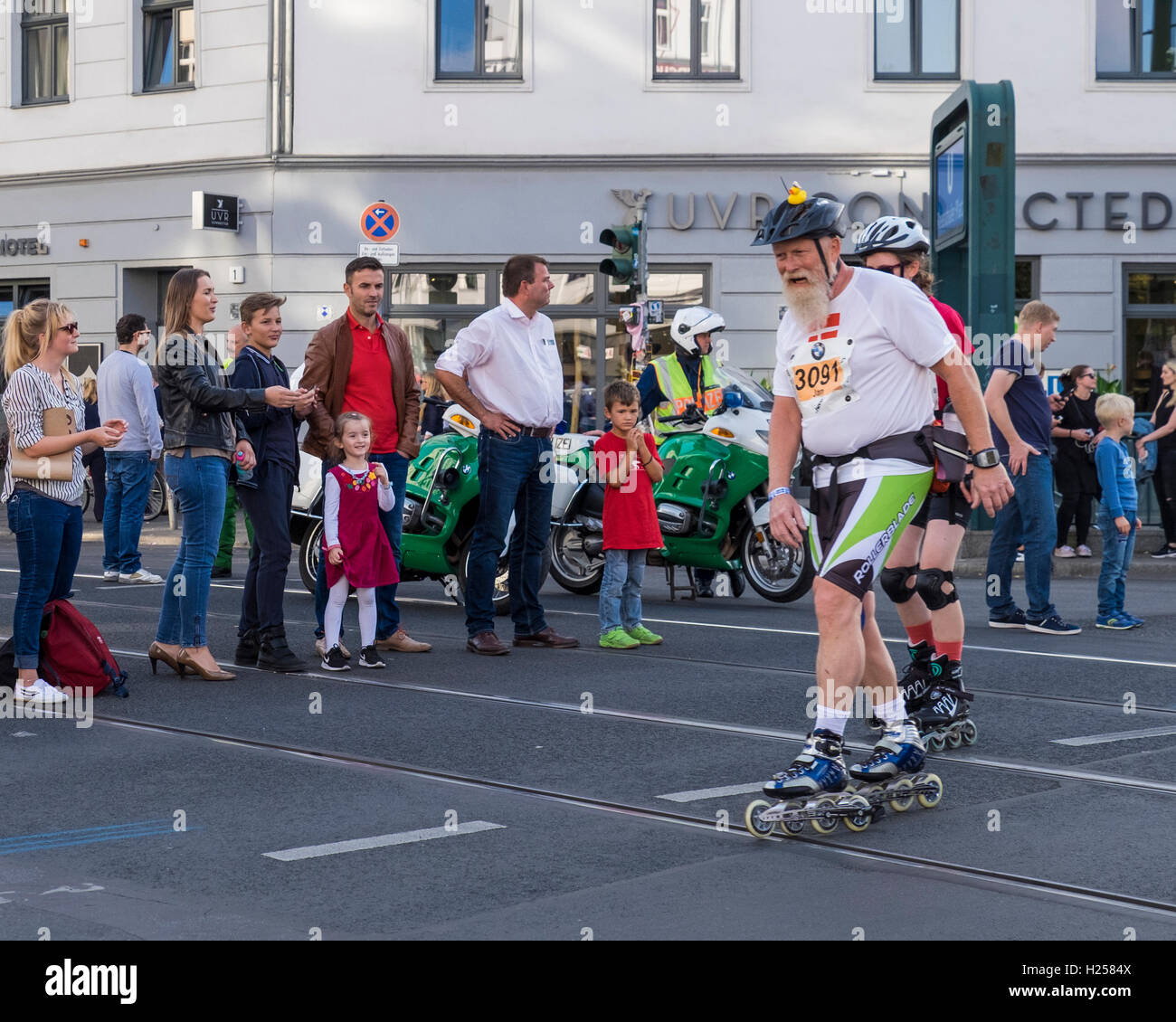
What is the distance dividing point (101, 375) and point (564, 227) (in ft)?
35.4

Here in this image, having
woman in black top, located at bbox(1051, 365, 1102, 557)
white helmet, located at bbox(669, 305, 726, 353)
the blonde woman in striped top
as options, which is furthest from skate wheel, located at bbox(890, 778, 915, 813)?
woman in black top, located at bbox(1051, 365, 1102, 557)

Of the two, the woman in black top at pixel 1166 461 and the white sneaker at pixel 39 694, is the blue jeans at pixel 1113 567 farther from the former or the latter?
the white sneaker at pixel 39 694

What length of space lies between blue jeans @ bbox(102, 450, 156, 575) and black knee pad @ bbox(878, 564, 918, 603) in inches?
337

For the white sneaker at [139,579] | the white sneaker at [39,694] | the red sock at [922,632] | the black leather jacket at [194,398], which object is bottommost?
the white sneaker at [39,694]

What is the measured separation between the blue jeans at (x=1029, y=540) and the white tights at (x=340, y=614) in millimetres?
3885

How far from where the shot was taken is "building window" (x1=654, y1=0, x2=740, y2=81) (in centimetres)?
2380

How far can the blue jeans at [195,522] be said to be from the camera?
8.54 m

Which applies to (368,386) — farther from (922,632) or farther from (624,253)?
(624,253)

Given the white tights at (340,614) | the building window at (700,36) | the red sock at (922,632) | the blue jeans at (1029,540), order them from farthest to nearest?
the building window at (700,36), the blue jeans at (1029,540), the white tights at (340,614), the red sock at (922,632)

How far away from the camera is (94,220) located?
25.8 metres

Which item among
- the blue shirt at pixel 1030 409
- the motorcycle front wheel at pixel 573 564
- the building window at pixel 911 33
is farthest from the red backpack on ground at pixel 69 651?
the building window at pixel 911 33

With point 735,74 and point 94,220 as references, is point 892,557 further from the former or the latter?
point 94,220

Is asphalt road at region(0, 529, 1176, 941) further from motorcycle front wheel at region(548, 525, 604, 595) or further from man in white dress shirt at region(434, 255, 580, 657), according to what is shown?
motorcycle front wheel at region(548, 525, 604, 595)
